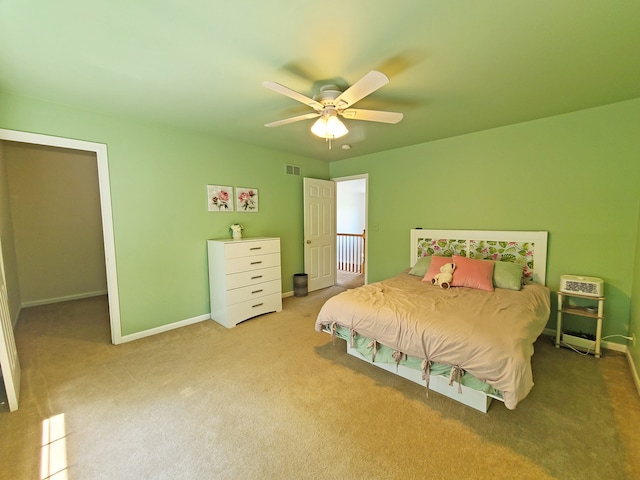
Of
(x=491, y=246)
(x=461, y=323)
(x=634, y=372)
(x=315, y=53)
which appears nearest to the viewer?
(x=315, y=53)

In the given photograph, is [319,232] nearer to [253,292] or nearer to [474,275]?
[253,292]

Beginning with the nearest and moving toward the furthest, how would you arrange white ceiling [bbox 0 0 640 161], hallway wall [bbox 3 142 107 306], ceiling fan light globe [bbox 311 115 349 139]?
white ceiling [bbox 0 0 640 161]
ceiling fan light globe [bbox 311 115 349 139]
hallway wall [bbox 3 142 107 306]

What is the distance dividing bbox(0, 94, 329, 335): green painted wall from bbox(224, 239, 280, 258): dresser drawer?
20.4 inches

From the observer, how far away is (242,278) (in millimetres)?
3377

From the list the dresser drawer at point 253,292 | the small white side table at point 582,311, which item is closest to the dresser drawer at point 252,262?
the dresser drawer at point 253,292

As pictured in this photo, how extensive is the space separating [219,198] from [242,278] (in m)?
1.16

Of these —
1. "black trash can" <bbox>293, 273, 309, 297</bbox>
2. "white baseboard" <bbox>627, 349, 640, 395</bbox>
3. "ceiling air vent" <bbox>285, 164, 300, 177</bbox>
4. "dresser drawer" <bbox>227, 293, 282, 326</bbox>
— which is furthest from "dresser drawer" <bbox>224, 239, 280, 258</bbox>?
"white baseboard" <bbox>627, 349, 640, 395</bbox>

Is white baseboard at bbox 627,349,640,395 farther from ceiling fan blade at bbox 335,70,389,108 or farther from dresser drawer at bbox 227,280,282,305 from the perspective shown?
dresser drawer at bbox 227,280,282,305

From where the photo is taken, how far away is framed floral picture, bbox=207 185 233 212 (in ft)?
11.5

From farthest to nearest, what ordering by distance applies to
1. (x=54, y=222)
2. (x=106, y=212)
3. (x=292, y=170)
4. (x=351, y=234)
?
(x=351, y=234) < (x=292, y=170) < (x=54, y=222) < (x=106, y=212)

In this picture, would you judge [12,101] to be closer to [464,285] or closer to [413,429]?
[413,429]

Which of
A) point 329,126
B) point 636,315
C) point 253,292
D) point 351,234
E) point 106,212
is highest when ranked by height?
point 329,126

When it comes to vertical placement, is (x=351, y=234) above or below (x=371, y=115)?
below

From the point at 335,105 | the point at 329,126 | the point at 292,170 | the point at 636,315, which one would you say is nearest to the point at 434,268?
the point at 636,315
